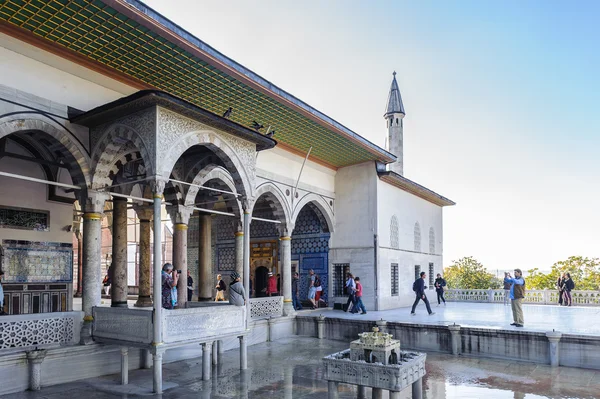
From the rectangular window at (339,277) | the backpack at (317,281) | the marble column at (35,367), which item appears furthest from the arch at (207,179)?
the rectangular window at (339,277)

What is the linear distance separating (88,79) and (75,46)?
2.21 ft

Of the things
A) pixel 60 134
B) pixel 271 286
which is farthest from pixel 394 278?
pixel 60 134

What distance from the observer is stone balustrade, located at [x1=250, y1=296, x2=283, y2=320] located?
9.81 metres

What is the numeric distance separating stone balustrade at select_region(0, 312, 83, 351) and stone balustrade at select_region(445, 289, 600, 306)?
49.4 ft

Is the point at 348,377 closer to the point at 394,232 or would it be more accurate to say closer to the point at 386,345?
the point at 386,345

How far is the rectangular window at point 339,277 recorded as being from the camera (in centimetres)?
1348

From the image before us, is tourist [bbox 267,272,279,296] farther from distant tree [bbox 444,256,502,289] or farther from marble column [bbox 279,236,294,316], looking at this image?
distant tree [bbox 444,256,502,289]

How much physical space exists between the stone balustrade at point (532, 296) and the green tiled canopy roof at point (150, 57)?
10.6m

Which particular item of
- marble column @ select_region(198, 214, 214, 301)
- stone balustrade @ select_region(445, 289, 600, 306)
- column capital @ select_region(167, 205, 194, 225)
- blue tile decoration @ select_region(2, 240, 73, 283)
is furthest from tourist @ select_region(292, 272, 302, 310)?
stone balustrade @ select_region(445, 289, 600, 306)

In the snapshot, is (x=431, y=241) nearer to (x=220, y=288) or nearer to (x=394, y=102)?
(x=394, y=102)

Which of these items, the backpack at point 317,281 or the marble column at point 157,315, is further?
the backpack at point 317,281

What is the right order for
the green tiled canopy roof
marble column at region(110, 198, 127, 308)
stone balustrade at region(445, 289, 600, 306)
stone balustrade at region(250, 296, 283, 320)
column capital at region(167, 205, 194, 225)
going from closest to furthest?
the green tiled canopy roof, marble column at region(110, 198, 127, 308), column capital at region(167, 205, 194, 225), stone balustrade at region(250, 296, 283, 320), stone balustrade at region(445, 289, 600, 306)

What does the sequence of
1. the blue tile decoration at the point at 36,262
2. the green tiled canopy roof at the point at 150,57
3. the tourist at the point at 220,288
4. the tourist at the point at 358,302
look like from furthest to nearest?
the tourist at the point at 220,288 → the tourist at the point at 358,302 → the blue tile decoration at the point at 36,262 → the green tiled canopy roof at the point at 150,57

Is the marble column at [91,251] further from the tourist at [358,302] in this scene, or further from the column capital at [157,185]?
the tourist at [358,302]
